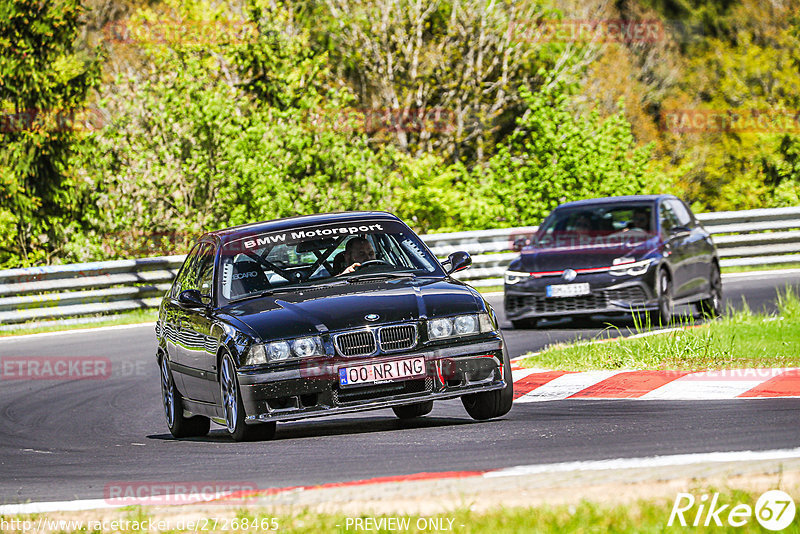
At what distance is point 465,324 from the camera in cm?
848

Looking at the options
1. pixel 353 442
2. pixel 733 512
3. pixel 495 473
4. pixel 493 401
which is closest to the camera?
pixel 733 512

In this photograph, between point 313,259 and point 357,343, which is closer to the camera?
point 357,343

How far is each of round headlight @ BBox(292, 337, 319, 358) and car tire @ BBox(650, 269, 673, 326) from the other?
7904 millimetres

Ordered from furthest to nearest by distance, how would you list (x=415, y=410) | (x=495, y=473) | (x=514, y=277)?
(x=514, y=277)
(x=415, y=410)
(x=495, y=473)

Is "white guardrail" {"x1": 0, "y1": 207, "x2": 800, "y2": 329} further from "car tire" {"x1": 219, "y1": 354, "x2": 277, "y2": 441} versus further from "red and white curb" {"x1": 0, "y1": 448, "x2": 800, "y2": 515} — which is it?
"red and white curb" {"x1": 0, "y1": 448, "x2": 800, "y2": 515}

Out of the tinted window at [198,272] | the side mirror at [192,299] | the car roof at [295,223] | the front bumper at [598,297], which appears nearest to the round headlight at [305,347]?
the side mirror at [192,299]

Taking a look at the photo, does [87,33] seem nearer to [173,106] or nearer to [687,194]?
[687,194]

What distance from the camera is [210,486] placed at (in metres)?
6.65

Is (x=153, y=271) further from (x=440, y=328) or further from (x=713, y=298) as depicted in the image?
(x=440, y=328)

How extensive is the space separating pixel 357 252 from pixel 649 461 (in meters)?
3.60

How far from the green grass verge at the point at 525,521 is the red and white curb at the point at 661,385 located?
13.6 feet

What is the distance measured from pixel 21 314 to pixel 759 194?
948 inches

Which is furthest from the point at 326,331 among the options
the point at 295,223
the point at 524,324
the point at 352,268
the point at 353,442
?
the point at 524,324

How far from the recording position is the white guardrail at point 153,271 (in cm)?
2011
